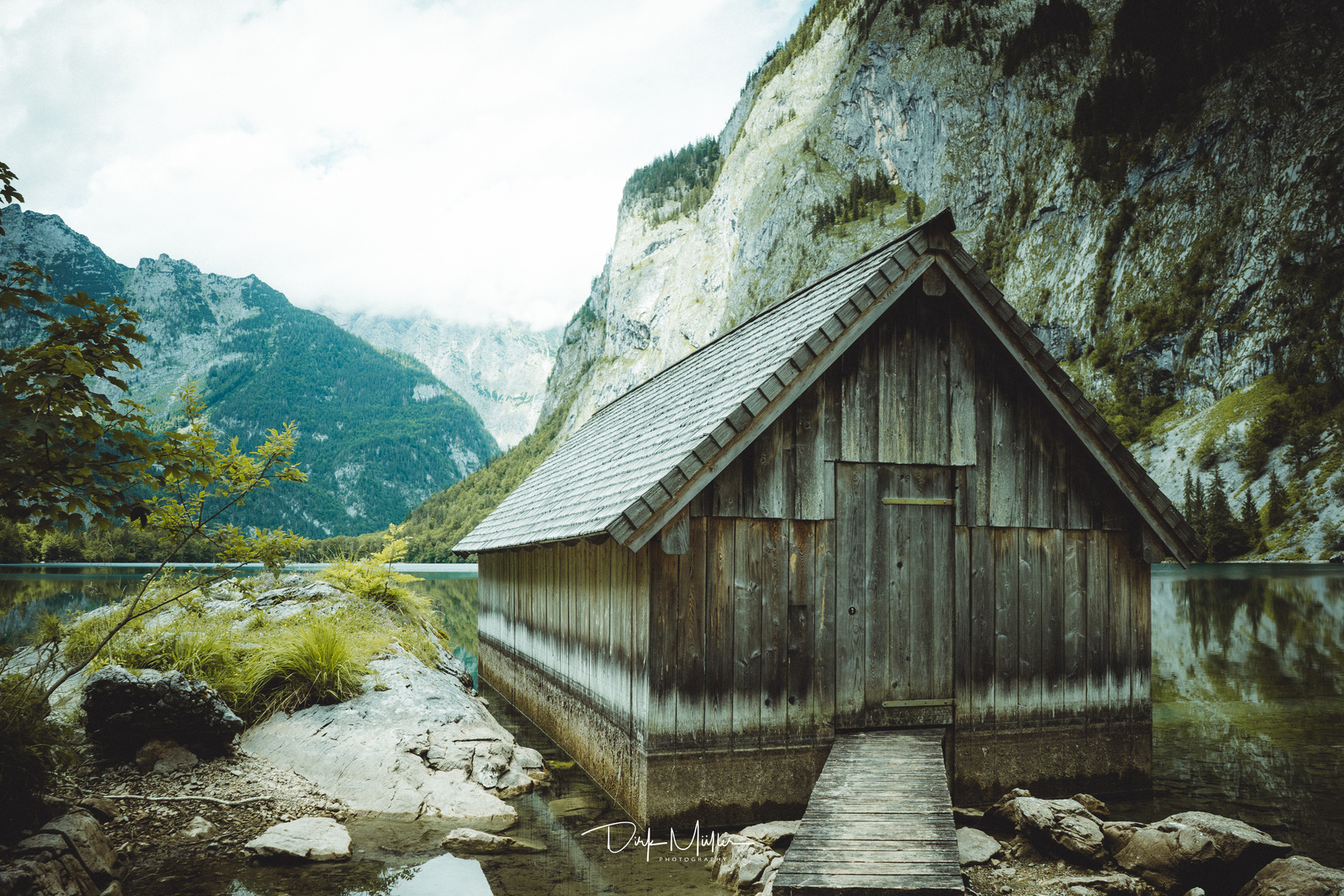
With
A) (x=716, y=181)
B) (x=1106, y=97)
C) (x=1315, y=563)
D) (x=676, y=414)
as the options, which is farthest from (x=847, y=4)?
(x=676, y=414)

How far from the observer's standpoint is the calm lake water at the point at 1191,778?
623 cm

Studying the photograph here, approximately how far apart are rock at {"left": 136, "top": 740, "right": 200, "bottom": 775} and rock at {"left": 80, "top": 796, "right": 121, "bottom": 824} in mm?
944

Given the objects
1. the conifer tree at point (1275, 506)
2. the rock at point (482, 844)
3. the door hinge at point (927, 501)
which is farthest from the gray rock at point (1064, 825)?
the conifer tree at point (1275, 506)

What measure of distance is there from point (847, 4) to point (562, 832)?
143 m

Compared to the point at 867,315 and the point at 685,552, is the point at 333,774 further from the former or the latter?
the point at 867,315

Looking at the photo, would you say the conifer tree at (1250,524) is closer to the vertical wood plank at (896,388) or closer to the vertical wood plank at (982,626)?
the vertical wood plank at (982,626)

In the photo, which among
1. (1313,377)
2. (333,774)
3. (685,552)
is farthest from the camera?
(1313,377)

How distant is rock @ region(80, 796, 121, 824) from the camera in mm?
6414

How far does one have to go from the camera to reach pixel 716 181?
13688 centimetres

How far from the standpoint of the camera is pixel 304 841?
6.70 meters

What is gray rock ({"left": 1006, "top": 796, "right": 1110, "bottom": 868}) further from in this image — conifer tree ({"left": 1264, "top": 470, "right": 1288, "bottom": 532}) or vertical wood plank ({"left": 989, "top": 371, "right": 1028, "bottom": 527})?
conifer tree ({"left": 1264, "top": 470, "right": 1288, "bottom": 532})

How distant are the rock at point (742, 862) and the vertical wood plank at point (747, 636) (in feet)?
3.37

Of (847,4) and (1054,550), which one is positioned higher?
(847,4)

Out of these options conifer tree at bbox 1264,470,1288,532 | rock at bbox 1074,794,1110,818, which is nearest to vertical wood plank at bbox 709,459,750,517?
rock at bbox 1074,794,1110,818
